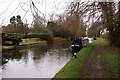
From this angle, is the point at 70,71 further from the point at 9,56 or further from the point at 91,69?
the point at 9,56

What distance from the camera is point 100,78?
13.9 m

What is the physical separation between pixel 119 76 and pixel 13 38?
129ft

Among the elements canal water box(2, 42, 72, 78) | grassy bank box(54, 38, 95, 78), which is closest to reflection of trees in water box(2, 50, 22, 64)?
canal water box(2, 42, 72, 78)

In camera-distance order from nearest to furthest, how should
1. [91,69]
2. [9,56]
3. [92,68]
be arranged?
[91,69], [92,68], [9,56]

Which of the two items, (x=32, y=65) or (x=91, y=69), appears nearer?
(x=91, y=69)

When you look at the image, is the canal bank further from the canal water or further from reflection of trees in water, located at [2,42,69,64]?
reflection of trees in water, located at [2,42,69,64]

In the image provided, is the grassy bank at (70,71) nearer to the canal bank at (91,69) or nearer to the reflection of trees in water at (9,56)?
the canal bank at (91,69)

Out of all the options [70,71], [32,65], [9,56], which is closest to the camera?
[70,71]

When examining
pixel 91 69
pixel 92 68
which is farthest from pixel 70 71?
pixel 92 68

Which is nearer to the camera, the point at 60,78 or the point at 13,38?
the point at 60,78

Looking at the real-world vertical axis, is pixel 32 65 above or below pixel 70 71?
below

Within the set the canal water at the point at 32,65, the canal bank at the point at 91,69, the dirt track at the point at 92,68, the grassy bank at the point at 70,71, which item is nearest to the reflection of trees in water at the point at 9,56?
the canal water at the point at 32,65

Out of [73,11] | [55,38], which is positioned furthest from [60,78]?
[55,38]

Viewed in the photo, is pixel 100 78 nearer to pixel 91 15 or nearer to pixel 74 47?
pixel 91 15
